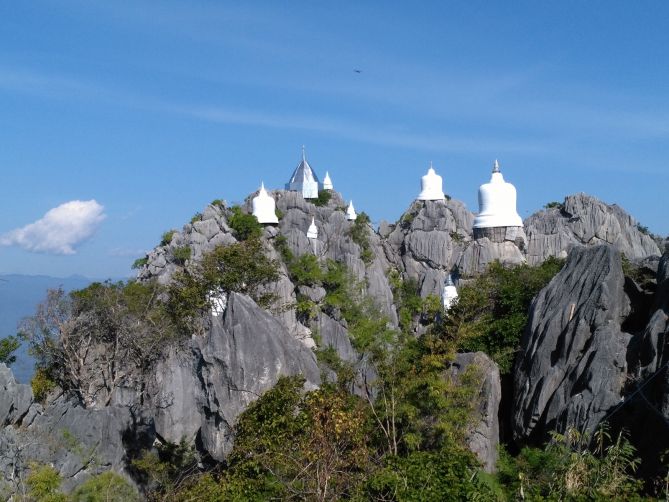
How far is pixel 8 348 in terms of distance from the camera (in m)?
34.1

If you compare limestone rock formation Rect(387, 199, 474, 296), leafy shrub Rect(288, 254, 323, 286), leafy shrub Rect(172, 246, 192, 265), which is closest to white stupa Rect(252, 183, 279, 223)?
leafy shrub Rect(288, 254, 323, 286)

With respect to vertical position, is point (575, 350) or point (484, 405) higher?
point (575, 350)

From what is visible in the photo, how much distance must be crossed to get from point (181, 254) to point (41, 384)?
36.1 ft

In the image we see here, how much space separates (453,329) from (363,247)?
28.1 m

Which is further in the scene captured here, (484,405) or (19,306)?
(19,306)

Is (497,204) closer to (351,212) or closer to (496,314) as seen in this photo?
(351,212)

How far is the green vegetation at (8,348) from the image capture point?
3381 cm

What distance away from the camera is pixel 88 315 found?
3055 cm

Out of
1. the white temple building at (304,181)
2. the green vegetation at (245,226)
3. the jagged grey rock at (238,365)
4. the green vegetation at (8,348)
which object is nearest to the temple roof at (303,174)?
the white temple building at (304,181)

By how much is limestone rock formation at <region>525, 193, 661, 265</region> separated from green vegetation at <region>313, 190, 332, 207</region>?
13689 mm

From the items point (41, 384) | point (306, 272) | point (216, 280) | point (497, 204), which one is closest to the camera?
point (41, 384)

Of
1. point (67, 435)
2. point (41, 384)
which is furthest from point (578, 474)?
point (41, 384)

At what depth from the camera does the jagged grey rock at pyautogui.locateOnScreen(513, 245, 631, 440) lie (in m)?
14.0

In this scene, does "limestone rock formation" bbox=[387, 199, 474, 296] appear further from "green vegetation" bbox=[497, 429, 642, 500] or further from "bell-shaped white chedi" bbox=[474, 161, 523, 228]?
"green vegetation" bbox=[497, 429, 642, 500]
